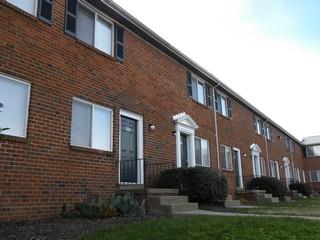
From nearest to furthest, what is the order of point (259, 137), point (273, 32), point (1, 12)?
point (1, 12), point (273, 32), point (259, 137)

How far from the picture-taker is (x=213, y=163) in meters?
17.7

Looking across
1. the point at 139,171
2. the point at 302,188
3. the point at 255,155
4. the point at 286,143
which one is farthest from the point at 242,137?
the point at 286,143

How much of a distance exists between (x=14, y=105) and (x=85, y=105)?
241 cm

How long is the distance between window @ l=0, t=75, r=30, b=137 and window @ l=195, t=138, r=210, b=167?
9.27 m

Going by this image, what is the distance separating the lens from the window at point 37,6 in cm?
900

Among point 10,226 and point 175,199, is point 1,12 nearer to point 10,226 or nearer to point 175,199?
point 10,226

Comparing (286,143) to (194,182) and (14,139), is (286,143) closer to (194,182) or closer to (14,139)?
(194,182)

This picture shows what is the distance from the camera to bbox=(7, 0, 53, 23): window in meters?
9.00

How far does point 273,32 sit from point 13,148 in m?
10.2

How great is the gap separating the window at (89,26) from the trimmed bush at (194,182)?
4.53 meters

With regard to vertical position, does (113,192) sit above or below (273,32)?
below

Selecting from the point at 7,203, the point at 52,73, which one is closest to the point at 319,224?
the point at 7,203

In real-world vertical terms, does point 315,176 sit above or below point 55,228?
above

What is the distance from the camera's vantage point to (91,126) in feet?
34.1
